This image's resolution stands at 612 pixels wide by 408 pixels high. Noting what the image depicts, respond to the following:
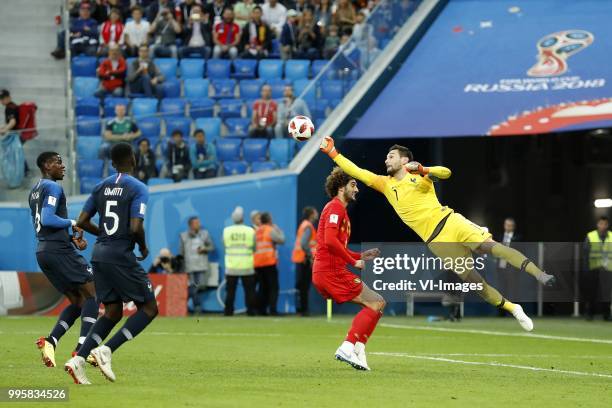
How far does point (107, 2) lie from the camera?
32719 millimetres

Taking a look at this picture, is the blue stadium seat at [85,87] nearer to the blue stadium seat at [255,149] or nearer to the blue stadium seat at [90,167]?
the blue stadium seat at [255,149]

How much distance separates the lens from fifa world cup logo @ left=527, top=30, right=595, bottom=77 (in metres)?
28.6

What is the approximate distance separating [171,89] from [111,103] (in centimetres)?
149

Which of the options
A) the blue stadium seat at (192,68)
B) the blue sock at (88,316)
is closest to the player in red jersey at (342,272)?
the blue sock at (88,316)

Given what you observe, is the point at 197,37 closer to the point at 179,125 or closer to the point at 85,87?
the point at 85,87

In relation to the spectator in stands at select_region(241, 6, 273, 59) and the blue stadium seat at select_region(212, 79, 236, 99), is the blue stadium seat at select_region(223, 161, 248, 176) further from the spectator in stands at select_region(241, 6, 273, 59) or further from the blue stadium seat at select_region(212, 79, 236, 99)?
the spectator in stands at select_region(241, 6, 273, 59)

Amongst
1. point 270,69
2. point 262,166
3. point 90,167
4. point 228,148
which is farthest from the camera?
point 270,69

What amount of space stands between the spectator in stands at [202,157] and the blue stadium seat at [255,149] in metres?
0.71

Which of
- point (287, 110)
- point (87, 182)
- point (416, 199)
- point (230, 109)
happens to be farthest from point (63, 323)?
point (230, 109)

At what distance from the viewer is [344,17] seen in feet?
103

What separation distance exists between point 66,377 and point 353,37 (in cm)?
1758

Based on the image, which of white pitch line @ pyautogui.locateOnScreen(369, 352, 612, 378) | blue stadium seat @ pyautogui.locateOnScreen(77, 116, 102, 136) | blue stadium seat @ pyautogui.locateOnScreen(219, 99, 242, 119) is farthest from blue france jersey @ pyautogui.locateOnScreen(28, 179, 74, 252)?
blue stadium seat @ pyautogui.locateOnScreen(219, 99, 242, 119)

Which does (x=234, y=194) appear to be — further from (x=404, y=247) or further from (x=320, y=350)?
(x=320, y=350)

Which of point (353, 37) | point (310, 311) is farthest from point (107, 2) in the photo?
point (310, 311)
